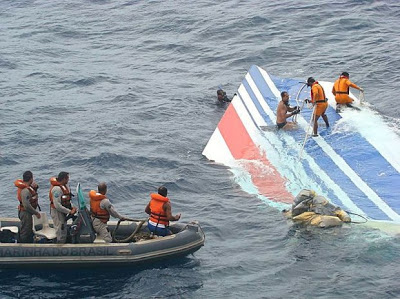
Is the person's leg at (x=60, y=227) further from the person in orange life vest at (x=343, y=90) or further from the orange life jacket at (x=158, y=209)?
the person in orange life vest at (x=343, y=90)

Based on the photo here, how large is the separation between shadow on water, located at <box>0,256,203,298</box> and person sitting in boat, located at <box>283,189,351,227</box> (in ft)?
9.67

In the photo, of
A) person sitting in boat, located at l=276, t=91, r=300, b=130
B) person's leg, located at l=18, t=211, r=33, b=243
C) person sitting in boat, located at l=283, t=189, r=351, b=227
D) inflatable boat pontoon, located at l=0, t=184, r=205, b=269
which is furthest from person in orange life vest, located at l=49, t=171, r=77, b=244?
person sitting in boat, located at l=276, t=91, r=300, b=130

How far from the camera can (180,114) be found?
28.2 meters

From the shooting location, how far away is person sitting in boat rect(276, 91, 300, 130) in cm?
2456

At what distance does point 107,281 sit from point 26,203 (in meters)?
2.35

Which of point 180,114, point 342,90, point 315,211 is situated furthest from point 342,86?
point 315,211

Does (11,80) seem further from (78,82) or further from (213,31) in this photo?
(213,31)

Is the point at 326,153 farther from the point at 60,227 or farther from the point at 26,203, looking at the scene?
the point at 26,203

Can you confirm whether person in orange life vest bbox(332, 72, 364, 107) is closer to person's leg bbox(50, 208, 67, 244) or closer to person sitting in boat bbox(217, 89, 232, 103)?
person sitting in boat bbox(217, 89, 232, 103)

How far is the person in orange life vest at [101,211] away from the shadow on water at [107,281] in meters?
0.74

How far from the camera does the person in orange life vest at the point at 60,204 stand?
1714cm

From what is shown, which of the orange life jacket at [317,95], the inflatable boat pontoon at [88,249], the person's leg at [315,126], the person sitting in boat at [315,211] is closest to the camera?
the inflatable boat pontoon at [88,249]

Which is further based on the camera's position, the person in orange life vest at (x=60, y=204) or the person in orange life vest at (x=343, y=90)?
the person in orange life vest at (x=343, y=90)

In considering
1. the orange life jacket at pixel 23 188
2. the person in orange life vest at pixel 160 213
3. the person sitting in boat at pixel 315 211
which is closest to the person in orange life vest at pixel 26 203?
the orange life jacket at pixel 23 188
